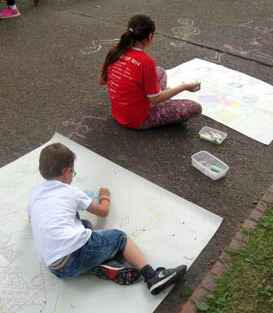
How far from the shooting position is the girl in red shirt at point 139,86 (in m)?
2.18

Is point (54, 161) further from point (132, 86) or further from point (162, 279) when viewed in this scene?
point (132, 86)

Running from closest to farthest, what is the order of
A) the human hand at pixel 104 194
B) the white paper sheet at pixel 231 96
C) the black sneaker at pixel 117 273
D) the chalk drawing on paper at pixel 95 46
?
the black sneaker at pixel 117 273 < the human hand at pixel 104 194 < the white paper sheet at pixel 231 96 < the chalk drawing on paper at pixel 95 46

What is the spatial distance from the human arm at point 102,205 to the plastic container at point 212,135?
80 cm

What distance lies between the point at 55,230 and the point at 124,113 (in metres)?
1.14

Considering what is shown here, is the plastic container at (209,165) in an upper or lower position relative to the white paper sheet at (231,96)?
lower

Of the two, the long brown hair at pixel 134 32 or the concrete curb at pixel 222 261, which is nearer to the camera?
the concrete curb at pixel 222 261

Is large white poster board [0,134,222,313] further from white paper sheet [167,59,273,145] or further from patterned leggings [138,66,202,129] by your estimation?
white paper sheet [167,59,273,145]

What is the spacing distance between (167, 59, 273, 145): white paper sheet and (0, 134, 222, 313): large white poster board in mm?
856

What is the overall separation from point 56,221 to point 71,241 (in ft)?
0.34

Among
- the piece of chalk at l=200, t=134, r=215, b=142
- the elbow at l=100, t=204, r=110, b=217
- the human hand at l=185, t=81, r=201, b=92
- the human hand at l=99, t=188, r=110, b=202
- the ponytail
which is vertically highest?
the ponytail

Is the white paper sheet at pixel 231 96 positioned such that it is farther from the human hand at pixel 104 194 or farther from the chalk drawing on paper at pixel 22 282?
the chalk drawing on paper at pixel 22 282

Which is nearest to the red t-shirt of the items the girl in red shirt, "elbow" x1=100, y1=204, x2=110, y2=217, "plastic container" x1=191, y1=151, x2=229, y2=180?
the girl in red shirt

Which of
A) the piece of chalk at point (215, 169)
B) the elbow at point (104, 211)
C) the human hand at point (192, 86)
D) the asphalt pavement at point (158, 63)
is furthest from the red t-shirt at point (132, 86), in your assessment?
the elbow at point (104, 211)

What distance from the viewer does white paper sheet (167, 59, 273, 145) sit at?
253 cm
